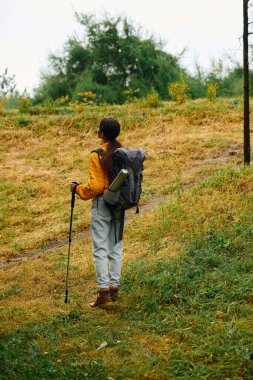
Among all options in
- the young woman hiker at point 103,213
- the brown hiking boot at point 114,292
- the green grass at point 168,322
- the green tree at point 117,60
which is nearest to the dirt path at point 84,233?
the green grass at point 168,322

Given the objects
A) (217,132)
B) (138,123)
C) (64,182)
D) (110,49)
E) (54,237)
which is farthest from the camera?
(110,49)

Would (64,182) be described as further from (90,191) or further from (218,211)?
(90,191)

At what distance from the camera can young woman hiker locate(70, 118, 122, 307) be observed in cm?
609

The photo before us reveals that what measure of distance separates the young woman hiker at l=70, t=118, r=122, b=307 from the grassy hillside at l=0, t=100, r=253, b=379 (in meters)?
0.37

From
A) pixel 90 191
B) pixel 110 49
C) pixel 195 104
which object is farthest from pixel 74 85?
pixel 90 191

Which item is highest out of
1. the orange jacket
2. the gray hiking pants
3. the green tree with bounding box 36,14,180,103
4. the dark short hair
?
the green tree with bounding box 36,14,180,103

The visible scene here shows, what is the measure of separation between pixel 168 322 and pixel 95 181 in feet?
5.42

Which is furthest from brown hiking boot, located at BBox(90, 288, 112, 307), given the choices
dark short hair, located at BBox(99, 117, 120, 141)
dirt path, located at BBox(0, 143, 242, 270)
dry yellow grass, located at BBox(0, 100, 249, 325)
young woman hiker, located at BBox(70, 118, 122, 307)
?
dirt path, located at BBox(0, 143, 242, 270)

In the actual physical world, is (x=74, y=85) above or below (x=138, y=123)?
above

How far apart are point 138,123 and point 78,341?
10668 millimetres

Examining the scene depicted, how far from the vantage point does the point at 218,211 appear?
9102 mm

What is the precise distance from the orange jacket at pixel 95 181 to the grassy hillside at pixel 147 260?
129cm

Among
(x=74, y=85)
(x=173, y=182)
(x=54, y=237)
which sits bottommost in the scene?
(x=54, y=237)

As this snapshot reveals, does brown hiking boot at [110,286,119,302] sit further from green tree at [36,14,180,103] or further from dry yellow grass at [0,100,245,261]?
green tree at [36,14,180,103]
